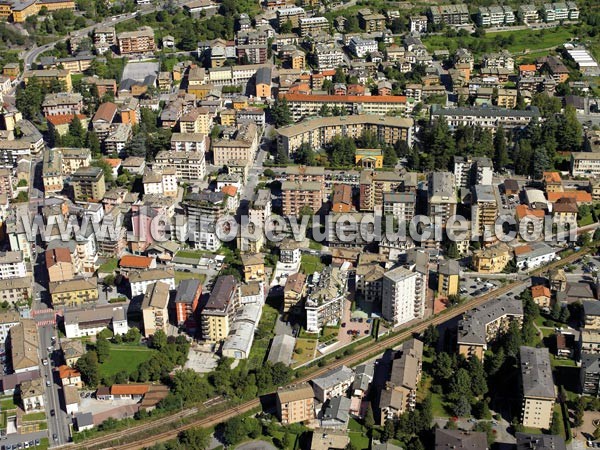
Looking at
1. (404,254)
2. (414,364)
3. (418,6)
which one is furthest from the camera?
(418,6)

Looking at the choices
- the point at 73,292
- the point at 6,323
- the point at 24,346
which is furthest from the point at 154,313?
the point at 6,323

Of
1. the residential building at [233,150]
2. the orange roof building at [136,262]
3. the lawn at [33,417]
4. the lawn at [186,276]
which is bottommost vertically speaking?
the lawn at [33,417]

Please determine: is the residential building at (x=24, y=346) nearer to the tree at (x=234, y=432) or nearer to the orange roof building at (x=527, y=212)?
the tree at (x=234, y=432)

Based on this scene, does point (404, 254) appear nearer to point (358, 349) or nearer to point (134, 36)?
point (358, 349)

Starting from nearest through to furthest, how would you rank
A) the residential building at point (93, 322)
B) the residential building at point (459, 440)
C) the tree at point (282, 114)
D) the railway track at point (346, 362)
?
the residential building at point (459, 440)
the railway track at point (346, 362)
the residential building at point (93, 322)
the tree at point (282, 114)

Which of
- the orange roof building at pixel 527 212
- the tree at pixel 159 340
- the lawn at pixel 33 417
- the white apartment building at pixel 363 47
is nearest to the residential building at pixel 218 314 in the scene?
the tree at pixel 159 340

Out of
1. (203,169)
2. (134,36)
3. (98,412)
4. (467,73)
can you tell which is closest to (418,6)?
(467,73)
